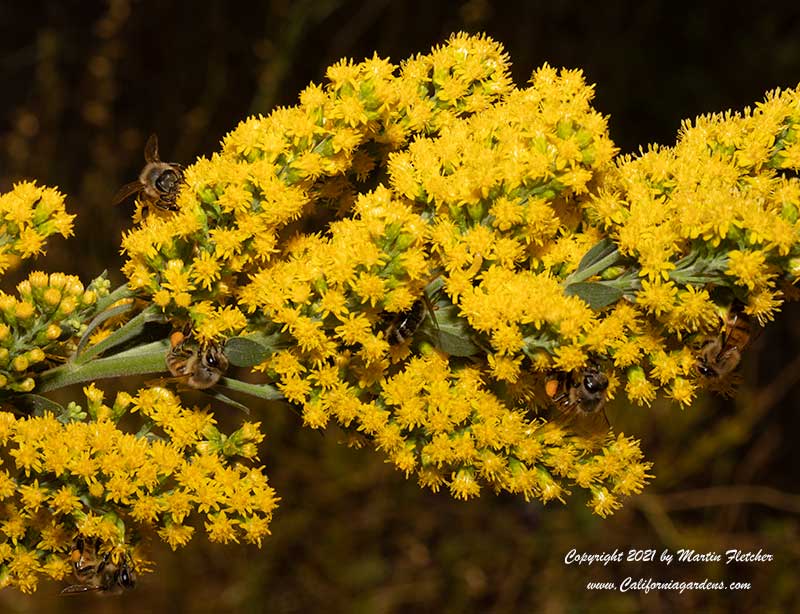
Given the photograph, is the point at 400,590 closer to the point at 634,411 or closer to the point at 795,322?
the point at 634,411

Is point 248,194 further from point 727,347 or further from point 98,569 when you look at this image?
point 727,347

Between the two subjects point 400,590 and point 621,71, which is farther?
point 621,71

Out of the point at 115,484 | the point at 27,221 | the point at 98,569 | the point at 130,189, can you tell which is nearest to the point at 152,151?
the point at 130,189

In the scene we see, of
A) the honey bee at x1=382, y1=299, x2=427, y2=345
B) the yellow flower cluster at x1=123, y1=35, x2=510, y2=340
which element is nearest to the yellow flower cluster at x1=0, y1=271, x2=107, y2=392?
the yellow flower cluster at x1=123, y1=35, x2=510, y2=340

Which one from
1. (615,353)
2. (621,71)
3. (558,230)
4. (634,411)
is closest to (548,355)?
(615,353)

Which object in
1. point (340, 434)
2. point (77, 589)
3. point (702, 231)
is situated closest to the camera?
point (702, 231)

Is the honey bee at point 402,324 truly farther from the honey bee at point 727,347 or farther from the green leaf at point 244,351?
the honey bee at point 727,347
